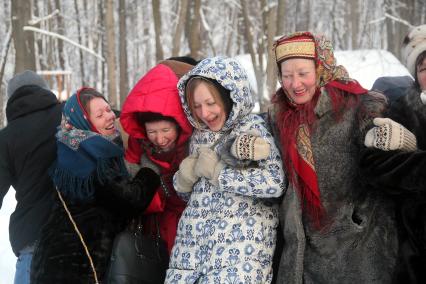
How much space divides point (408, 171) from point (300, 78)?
2.18ft

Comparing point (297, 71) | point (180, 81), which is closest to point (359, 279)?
point (297, 71)

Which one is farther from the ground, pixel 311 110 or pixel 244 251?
pixel 311 110

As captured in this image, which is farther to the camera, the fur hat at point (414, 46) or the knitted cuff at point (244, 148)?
the fur hat at point (414, 46)

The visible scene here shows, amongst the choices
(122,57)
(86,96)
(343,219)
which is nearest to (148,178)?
(86,96)

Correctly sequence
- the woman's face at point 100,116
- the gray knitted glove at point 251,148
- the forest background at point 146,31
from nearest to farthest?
the gray knitted glove at point 251,148, the woman's face at point 100,116, the forest background at point 146,31

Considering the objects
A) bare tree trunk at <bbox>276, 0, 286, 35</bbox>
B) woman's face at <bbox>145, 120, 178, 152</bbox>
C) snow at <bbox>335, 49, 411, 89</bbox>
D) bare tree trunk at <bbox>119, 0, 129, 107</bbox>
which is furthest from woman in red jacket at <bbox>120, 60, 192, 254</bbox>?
snow at <bbox>335, 49, 411, 89</bbox>

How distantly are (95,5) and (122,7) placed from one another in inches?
309

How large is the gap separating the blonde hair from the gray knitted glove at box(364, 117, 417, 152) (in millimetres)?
789

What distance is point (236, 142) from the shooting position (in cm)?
233

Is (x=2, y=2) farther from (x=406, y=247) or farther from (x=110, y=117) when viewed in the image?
(x=406, y=247)

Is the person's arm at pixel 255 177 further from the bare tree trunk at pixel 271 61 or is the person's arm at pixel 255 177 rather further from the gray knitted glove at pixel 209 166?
the bare tree trunk at pixel 271 61

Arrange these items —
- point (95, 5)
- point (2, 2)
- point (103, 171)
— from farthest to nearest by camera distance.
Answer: point (95, 5) < point (2, 2) < point (103, 171)

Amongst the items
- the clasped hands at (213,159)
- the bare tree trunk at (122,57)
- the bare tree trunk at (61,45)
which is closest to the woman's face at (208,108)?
the clasped hands at (213,159)

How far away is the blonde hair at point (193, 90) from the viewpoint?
8.32 feet
